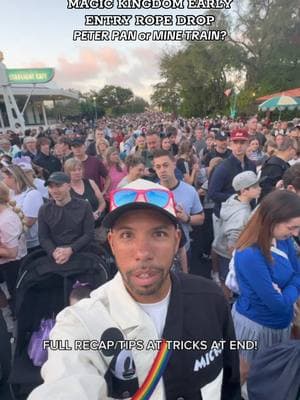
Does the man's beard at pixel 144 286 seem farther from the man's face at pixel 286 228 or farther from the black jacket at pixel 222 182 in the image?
the black jacket at pixel 222 182

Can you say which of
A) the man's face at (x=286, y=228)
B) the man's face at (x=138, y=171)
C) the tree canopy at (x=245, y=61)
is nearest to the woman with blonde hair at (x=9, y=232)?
the man's face at (x=138, y=171)

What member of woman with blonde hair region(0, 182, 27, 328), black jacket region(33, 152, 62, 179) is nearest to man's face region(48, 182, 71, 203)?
woman with blonde hair region(0, 182, 27, 328)

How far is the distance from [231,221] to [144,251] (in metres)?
2.32

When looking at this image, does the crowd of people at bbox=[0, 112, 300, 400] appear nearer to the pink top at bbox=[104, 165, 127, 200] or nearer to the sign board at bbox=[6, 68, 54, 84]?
the pink top at bbox=[104, 165, 127, 200]

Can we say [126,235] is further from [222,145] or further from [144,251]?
[222,145]

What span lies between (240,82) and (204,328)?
105 feet

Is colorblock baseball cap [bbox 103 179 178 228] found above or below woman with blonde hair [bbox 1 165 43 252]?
above

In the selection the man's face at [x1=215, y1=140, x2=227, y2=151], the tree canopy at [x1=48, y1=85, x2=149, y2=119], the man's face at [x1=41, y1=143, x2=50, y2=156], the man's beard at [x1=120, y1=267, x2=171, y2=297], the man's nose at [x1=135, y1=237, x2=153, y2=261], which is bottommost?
the man's beard at [x1=120, y1=267, x2=171, y2=297]

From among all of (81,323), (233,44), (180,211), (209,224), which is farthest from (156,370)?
(233,44)

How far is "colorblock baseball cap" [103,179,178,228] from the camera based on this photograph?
47.4 inches

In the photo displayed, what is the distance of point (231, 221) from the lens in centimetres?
330

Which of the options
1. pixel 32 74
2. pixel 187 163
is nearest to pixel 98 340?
pixel 187 163

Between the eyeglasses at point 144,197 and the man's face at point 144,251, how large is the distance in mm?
47

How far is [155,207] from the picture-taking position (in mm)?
1202
